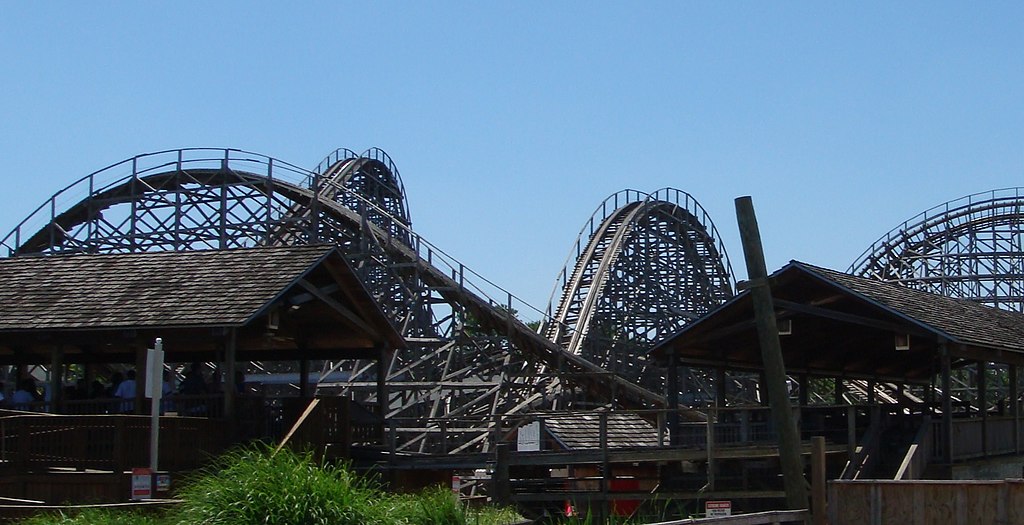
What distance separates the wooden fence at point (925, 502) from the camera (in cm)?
1160

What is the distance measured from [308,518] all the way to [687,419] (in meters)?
19.8

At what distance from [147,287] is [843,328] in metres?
11.1

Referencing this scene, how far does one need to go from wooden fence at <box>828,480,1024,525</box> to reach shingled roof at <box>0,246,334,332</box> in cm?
824

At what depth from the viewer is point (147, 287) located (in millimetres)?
19297

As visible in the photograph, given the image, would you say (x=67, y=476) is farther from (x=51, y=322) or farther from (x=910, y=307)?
(x=910, y=307)

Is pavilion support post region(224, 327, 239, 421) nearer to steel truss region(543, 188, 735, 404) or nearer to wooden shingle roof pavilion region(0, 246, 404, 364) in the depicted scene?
wooden shingle roof pavilion region(0, 246, 404, 364)

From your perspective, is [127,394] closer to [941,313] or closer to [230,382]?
[230,382]

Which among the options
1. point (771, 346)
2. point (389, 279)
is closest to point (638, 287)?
point (389, 279)

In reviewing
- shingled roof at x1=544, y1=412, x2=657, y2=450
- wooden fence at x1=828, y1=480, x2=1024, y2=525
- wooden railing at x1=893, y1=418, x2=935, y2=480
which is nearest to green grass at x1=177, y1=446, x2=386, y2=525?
wooden fence at x1=828, y1=480, x2=1024, y2=525

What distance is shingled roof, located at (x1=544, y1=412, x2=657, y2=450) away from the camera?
2188 centimetres

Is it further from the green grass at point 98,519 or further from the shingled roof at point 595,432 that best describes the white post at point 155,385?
the shingled roof at point 595,432

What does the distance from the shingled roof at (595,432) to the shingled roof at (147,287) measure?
4.94 meters

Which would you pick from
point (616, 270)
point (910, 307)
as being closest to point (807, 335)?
point (910, 307)

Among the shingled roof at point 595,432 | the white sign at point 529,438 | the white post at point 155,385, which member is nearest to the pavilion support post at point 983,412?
the shingled roof at point 595,432
